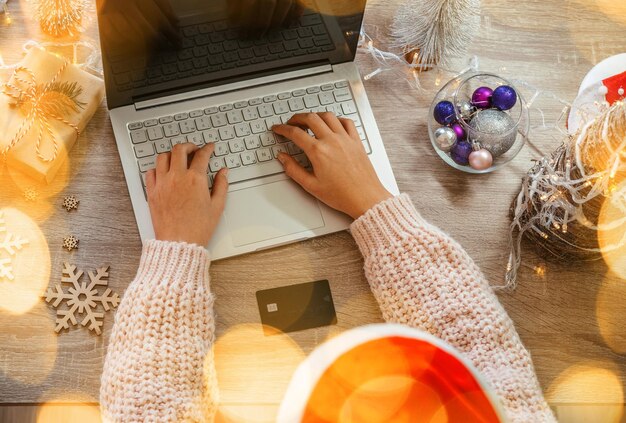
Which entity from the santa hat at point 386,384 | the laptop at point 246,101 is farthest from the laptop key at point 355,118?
the santa hat at point 386,384

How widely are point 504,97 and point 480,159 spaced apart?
0.10 metres

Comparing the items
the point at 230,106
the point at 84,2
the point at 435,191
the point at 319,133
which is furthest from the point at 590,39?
the point at 84,2

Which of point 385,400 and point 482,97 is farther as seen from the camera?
point 482,97

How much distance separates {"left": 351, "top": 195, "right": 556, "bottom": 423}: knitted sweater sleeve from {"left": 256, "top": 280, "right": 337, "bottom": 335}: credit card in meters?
0.07

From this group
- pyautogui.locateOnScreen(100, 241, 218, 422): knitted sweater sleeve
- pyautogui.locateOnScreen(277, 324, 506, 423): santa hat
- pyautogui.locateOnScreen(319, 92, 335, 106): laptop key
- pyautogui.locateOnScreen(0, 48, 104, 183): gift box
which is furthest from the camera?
pyautogui.locateOnScreen(319, 92, 335, 106): laptop key

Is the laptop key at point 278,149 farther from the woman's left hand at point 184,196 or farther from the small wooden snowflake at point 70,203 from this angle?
the small wooden snowflake at point 70,203

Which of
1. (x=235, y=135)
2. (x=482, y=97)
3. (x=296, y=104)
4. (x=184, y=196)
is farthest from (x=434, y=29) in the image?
(x=184, y=196)

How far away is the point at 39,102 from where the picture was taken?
77 cm

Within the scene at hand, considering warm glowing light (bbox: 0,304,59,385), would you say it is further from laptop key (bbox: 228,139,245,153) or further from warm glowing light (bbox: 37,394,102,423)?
laptop key (bbox: 228,139,245,153)

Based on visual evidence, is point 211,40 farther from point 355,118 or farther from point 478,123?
point 478,123

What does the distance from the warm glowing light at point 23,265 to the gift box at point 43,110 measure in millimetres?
66

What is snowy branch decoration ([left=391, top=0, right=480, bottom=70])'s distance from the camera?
0.85 meters

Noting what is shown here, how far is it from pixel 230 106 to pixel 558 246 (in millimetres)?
491

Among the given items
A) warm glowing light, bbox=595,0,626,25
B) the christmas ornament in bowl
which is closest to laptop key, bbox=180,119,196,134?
the christmas ornament in bowl
